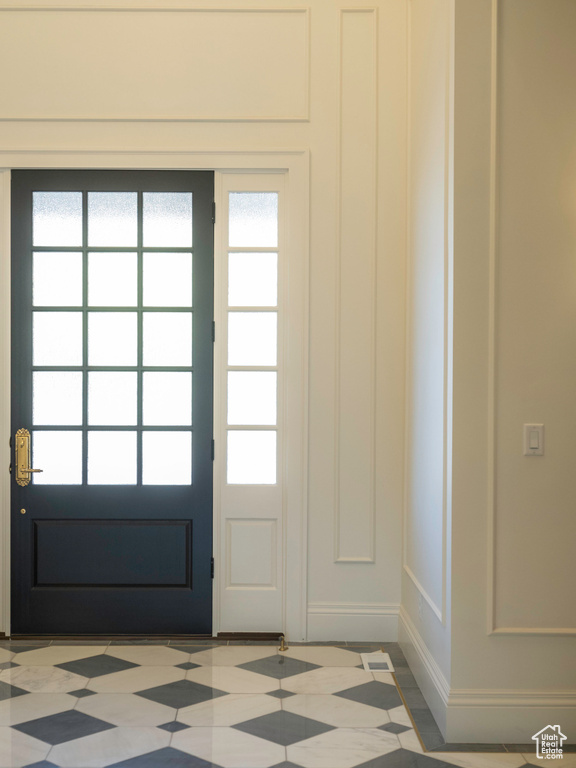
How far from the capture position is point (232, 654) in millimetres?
3584

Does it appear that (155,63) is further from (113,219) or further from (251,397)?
(251,397)

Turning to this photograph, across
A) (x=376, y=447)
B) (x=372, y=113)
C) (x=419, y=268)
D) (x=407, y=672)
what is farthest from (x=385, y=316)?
(x=407, y=672)

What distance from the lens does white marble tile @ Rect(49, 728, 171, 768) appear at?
255 cm

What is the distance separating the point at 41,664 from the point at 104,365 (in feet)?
4.92

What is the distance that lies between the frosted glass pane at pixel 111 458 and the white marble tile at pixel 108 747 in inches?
53.3

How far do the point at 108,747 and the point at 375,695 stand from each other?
3.75 feet

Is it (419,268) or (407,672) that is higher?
(419,268)

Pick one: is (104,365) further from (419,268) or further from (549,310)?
(549,310)

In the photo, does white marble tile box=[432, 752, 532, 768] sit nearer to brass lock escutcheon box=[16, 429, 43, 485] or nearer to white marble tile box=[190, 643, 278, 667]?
white marble tile box=[190, 643, 278, 667]

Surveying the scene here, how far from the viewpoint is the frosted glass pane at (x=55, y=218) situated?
3.81 m

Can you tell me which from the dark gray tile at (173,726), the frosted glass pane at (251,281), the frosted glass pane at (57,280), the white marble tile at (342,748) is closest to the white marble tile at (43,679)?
the dark gray tile at (173,726)

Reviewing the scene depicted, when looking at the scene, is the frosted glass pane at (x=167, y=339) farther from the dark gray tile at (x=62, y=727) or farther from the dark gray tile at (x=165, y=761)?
the dark gray tile at (x=165, y=761)

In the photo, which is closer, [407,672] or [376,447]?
[407,672]

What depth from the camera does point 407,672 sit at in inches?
133
